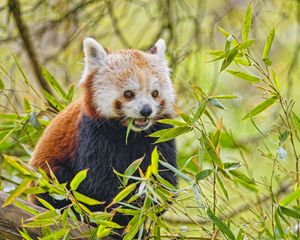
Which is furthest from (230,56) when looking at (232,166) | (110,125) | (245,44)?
(110,125)

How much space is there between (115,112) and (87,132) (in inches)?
6.6

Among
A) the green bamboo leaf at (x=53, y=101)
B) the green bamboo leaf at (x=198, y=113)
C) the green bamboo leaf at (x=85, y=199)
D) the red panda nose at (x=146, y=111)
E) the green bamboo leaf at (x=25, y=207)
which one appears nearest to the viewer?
the green bamboo leaf at (x=85, y=199)

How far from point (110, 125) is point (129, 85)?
0.21 m

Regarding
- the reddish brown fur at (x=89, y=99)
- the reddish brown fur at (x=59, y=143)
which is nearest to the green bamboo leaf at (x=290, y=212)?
the reddish brown fur at (x=89, y=99)

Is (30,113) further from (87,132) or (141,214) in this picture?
(141,214)

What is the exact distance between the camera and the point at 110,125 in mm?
3125

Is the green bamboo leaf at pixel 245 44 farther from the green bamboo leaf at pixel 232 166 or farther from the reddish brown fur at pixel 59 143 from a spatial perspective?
the reddish brown fur at pixel 59 143

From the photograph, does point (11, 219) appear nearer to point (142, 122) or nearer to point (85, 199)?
point (85, 199)

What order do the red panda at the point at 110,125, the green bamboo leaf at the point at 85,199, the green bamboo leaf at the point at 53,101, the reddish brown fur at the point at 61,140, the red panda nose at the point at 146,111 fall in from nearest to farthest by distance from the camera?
1. the green bamboo leaf at the point at 85,199
2. the red panda nose at the point at 146,111
3. the red panda at the point at 110,125
4. the reddish brown fur at the point at 61,140
5. the green bamboo leaf at the point at 53,101

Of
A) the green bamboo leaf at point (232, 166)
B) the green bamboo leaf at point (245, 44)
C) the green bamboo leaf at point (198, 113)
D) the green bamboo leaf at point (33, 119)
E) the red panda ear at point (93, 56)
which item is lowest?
the green bamboo leaf at point (232, 166)

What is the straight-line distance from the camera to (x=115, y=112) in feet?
10.1

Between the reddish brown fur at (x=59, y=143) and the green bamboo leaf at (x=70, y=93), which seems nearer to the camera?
the reddish brown fur at (x=59, y=143)

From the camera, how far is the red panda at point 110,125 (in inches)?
120

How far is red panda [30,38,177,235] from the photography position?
3055 mm
